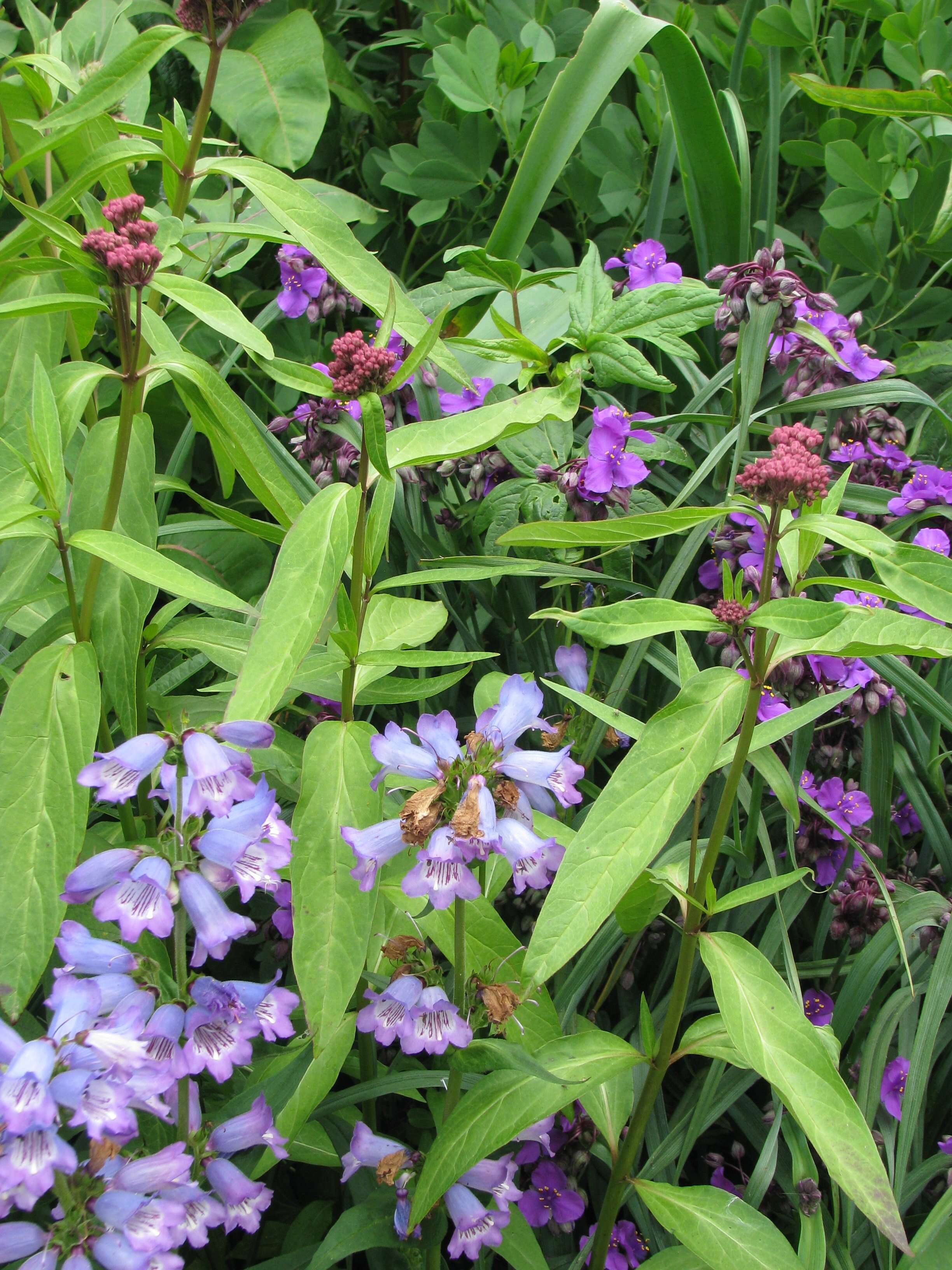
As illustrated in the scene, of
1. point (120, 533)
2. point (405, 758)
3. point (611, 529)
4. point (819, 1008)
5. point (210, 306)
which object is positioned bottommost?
point (819, 1008)

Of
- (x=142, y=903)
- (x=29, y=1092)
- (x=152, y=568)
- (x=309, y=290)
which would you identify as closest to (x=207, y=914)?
(x=142, y=903)

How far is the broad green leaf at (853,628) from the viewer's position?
85 cm

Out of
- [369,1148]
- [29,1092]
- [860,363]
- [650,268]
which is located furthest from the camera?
[650,268]

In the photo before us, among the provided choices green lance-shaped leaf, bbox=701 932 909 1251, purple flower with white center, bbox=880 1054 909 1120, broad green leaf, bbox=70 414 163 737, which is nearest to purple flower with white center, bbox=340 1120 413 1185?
green lance-shaped leaf, bbox=701 932 909 1251

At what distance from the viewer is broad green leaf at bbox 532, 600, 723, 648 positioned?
37.1 inches

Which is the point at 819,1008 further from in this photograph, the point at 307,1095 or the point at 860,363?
the point at 860,363

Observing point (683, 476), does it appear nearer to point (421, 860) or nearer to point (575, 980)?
point (575, 980)

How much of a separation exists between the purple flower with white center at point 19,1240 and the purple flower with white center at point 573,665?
893 mm

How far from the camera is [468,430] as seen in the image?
103cm

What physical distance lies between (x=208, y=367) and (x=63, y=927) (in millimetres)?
574

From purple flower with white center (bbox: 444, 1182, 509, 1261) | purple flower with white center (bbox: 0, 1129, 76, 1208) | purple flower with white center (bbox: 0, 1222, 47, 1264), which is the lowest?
purple flower with white center (bbox: 444, 1182, 509, 1261)

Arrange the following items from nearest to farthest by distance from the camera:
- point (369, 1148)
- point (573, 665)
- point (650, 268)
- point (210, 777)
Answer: point (210, 777) < point (369, 1148) < point (573, 665) < point (650, 268)

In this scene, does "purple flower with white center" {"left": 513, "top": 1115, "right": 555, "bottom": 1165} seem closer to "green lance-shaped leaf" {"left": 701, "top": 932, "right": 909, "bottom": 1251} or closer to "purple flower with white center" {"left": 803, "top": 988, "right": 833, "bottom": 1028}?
"green lance-shaped leaf" {"left": 701, "top": 932, "right": 909, "bottom": 1251}

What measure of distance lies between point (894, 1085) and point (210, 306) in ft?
4.37
